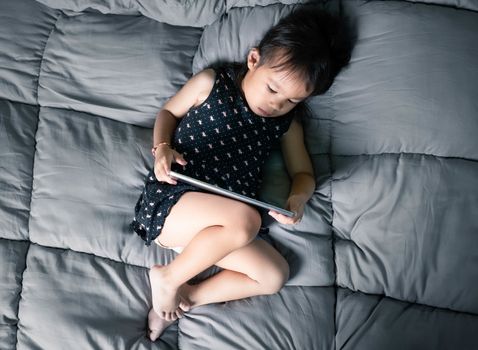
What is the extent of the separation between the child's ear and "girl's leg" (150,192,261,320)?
1.05 ft

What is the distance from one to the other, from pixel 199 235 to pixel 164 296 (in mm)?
151

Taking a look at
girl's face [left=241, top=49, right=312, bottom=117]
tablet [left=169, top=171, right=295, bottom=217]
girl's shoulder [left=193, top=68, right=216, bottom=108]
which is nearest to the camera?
tablet [left=169, top=171, right=295, bottom=217]

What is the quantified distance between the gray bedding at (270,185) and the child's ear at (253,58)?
4.5 inches

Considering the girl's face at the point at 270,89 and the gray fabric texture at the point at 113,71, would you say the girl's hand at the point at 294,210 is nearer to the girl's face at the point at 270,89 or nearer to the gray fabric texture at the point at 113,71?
the girl's face at the point at 270,89

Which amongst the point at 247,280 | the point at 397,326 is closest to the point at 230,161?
the point at 247,280

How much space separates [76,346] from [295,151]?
0.67m

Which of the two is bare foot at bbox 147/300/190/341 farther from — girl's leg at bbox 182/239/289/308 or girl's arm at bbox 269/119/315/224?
girl's arm at bbox 269/119/315/224

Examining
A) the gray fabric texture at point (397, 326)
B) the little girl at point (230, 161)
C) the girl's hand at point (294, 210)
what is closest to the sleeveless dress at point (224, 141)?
the little girl at point (230, 161)

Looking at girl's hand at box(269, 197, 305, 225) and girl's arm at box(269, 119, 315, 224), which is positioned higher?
girl's arm at box(269, 119, 315, 224)

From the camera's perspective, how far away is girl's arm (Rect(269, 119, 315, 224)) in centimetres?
113

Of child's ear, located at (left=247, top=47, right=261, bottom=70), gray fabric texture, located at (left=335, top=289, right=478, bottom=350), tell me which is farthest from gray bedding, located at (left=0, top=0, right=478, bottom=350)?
child's ear, located at (left=247, top=47, right=261, bottom=70)

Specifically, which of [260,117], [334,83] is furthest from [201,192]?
[334,83]

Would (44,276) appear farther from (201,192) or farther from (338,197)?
(338,197)

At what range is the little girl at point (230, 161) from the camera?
1.07 metres
